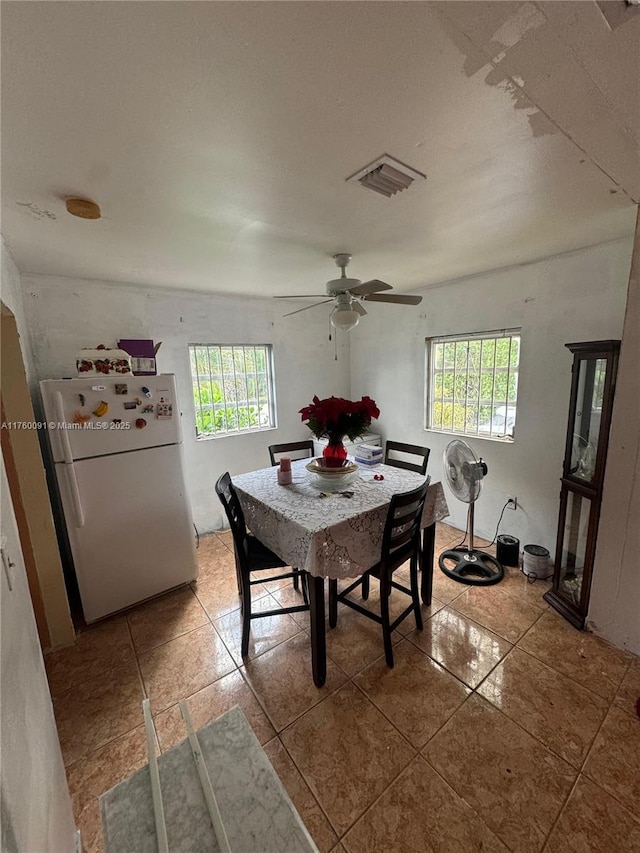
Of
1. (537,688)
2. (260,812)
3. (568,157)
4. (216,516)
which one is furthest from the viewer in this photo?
(216,516)

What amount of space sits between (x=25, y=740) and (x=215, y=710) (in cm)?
114

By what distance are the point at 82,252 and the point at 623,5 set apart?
2506 millimetres

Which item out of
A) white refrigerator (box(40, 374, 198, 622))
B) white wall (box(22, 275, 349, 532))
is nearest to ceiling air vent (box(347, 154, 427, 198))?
white refrigerator (box(40, 374, 198, 622))

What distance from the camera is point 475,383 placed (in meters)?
3.01

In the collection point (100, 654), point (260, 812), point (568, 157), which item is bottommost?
point (100, 654)

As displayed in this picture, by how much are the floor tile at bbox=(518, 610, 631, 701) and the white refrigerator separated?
2.41 meters

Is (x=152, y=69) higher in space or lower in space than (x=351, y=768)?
higher

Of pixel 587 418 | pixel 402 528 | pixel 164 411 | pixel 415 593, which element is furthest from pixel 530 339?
pixel 164 411

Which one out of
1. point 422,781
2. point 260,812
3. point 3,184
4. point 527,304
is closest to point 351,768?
point 422,781

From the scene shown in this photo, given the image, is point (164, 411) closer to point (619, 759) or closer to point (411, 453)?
point (411, 453)

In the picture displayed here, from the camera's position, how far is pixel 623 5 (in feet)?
2.38

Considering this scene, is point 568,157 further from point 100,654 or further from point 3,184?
point 100,654

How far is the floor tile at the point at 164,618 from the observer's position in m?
2.09

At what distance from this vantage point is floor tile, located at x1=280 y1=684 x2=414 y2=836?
1.28 m
